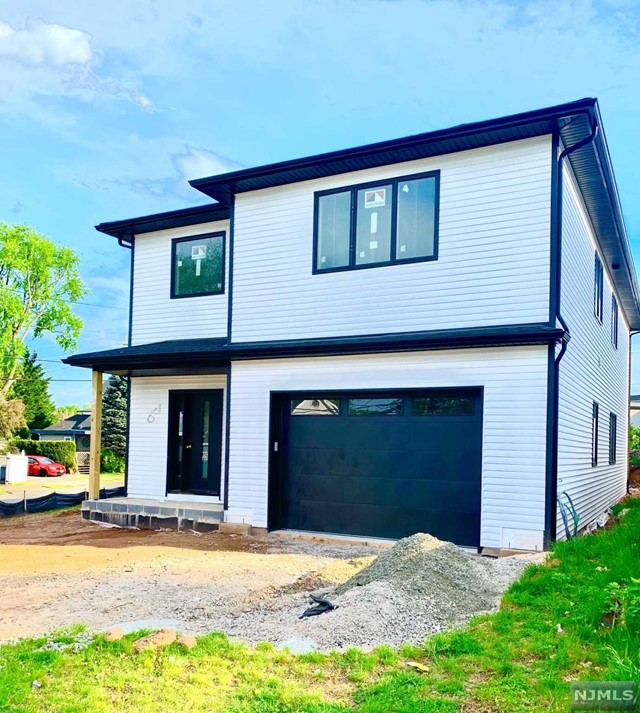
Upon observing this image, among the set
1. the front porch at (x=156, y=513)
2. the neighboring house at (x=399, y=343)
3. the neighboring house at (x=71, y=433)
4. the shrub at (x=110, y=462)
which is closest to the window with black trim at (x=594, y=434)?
the neighboring house at (x=399, y=343)

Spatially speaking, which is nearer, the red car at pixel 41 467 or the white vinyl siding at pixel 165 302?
the white vinyl siding at pixel 165 302

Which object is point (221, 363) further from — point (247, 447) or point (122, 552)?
point (122, 552)

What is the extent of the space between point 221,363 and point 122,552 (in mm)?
3682

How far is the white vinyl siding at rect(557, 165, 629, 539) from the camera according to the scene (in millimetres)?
9180

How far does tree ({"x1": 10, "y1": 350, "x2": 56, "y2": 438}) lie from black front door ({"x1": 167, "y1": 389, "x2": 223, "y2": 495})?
30.9 metres

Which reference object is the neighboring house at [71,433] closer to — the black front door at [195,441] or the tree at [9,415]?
the tree at [9,415]

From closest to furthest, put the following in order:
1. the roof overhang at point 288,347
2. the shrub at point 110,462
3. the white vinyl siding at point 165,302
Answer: the roof overhang at point 288,347 < the white vinyl siding at point 165,302 < the shrub at point 110,462

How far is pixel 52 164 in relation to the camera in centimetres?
5656

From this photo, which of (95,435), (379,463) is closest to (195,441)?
(95,435)

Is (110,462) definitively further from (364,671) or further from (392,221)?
(364,671)

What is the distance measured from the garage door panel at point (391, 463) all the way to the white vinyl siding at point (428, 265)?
1.87m

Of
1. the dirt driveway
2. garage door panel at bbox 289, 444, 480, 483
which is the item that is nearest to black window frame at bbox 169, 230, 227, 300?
garage door panel at bbox 289, 444, 480, 483

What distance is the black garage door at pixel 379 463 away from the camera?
8.73 m

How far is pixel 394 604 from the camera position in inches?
194
